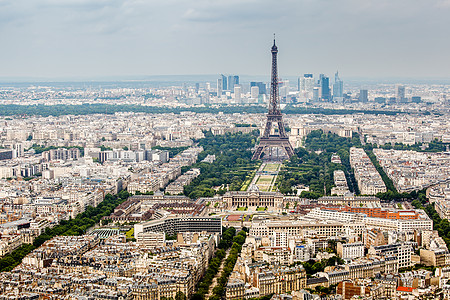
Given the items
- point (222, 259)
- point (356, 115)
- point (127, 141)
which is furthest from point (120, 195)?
point (356, 115)

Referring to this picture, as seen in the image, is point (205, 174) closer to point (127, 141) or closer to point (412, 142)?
point (127, 141)

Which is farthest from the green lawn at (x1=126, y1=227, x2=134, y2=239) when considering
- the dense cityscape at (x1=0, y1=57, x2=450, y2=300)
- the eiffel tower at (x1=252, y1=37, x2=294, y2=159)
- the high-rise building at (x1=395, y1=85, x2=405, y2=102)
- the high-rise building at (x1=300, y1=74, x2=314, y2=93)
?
the high-rise building at (x1=300, y1=74, x2=314, y2=93)

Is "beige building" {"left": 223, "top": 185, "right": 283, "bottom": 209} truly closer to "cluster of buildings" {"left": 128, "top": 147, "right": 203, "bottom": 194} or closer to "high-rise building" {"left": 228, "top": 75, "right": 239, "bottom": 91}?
"cluster of buildings" {"left": 128, "top": 147, "right": 203, "bottom": 194}

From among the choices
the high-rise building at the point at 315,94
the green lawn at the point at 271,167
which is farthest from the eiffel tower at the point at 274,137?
the high-rise building at the point at 315,94

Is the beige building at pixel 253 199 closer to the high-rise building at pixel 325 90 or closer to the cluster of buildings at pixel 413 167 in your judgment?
the cluster of buildings at pixel 413 167

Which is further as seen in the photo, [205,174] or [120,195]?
[205,174]

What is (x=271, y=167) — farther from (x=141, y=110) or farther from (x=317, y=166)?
(x=141, y=110)
